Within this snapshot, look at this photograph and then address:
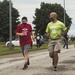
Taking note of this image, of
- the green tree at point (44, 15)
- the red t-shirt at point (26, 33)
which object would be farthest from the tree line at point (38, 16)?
the red t-shirt at point (26, 33)

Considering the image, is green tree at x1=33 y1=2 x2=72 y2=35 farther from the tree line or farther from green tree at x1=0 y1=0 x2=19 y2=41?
green tree at x1=0 y1=0 x2=19 y2=41

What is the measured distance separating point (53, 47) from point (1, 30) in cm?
6295

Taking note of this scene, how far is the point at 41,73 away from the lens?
12.5m

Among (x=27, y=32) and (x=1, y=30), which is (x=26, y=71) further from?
(x=1, y=30)

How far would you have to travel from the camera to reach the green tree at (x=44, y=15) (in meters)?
92.2

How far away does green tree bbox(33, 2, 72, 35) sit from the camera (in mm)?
92250

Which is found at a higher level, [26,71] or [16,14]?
[16,14]

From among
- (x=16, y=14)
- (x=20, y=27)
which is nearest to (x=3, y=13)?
(x=16, y=14)

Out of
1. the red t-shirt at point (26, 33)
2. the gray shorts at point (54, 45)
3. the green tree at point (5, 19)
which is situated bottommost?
the gray shorts at point (54, 45)

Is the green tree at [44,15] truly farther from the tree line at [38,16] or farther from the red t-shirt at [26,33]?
the red t-shirt at [26,33]

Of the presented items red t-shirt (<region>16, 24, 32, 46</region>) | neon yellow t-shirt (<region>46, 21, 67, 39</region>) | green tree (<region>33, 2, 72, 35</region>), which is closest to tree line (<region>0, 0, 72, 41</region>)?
green tree (<region>33, 2, 72, 35</region>)

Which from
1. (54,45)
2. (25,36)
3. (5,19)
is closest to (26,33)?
(25,36)

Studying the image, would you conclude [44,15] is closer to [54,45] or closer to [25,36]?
[25,36]

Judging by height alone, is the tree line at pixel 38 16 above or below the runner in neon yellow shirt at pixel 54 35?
above
